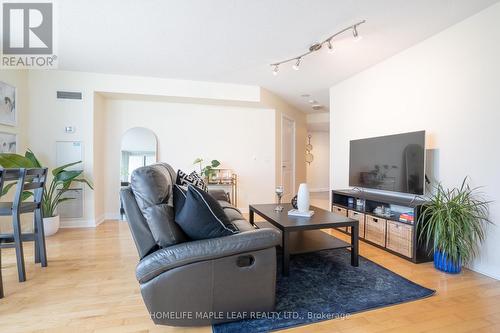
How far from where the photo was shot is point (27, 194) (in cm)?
313

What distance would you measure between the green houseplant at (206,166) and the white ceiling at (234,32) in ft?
5.22

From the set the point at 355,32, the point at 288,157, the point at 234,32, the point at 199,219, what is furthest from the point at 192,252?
the point at 288,157

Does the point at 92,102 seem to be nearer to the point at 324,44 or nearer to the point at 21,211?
the point at 21,211

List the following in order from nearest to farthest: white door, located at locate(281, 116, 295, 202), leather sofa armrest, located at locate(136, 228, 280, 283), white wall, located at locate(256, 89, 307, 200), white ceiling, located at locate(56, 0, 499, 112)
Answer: leather sofa armrest, located at locate(136, 228, 280, 283) < white ceiling, located at locate(56, 0, 499, 112) < white wall, located at locate(256, 89, 307, 200) < white door, located at locate(281, 116, 295, 202)

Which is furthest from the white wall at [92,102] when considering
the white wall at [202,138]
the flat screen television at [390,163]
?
the flat screen television at [390,163]

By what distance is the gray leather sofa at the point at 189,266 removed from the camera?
143 centimetres

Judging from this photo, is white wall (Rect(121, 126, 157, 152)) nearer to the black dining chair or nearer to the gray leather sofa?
the black dining chair

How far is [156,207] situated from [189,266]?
15.9 inches

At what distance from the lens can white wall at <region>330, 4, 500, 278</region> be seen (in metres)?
2.20

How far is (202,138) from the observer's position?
15.6 ft

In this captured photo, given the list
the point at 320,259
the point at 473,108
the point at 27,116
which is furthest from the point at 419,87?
the point at 27,116

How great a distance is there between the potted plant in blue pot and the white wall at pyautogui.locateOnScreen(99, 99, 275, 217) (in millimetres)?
3077

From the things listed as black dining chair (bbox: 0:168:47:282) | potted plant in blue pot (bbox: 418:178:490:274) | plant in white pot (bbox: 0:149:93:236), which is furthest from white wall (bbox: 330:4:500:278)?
plant in white pot (bbox: 0:149:93:236)

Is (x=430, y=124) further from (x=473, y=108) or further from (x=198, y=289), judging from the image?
(x=198, y=289)
